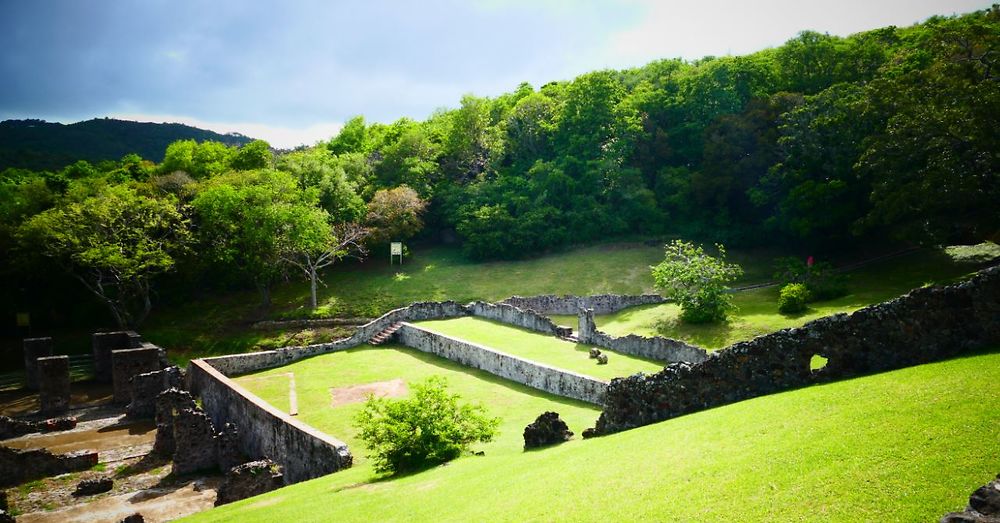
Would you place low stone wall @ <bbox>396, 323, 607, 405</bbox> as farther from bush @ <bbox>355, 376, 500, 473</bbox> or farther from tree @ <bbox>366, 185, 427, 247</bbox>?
tree @ <bbox>366, 185, 427, 247</bbox>

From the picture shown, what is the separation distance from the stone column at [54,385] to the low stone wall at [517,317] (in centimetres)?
1973

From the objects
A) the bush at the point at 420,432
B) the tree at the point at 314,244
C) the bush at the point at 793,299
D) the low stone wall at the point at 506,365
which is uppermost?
the tree at the point at 314,244

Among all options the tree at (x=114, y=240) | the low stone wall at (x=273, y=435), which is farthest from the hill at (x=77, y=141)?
the low stone wall at (x=273, y=435)

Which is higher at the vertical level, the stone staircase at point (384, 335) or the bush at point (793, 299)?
the bush at point (793, 299)

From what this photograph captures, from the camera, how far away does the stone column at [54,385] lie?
2548cm

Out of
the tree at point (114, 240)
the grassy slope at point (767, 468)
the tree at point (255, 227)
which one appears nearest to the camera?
the grassy slope at point (767, 468)

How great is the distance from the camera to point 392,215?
146 ft

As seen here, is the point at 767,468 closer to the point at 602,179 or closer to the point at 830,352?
the point at 830,352

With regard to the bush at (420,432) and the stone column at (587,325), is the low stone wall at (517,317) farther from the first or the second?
the bush at (420,432)

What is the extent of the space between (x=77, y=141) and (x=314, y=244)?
5619cm

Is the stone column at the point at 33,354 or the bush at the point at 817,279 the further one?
the stone column at the point at 33,354

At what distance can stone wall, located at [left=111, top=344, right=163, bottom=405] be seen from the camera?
2669 cm

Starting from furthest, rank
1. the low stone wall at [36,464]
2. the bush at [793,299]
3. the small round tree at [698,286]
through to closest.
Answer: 1. the small round tree at [698,286]
2. the bush at [793,299]
3. the low stone wall at [36,464]

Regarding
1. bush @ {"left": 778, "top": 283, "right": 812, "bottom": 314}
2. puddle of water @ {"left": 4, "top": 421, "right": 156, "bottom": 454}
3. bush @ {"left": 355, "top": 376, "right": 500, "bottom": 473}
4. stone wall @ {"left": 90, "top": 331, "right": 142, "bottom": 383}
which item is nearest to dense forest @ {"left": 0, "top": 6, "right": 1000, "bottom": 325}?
stone wall @ {"left": 90, "top": 331, "right": 142, "bottom": 383}
